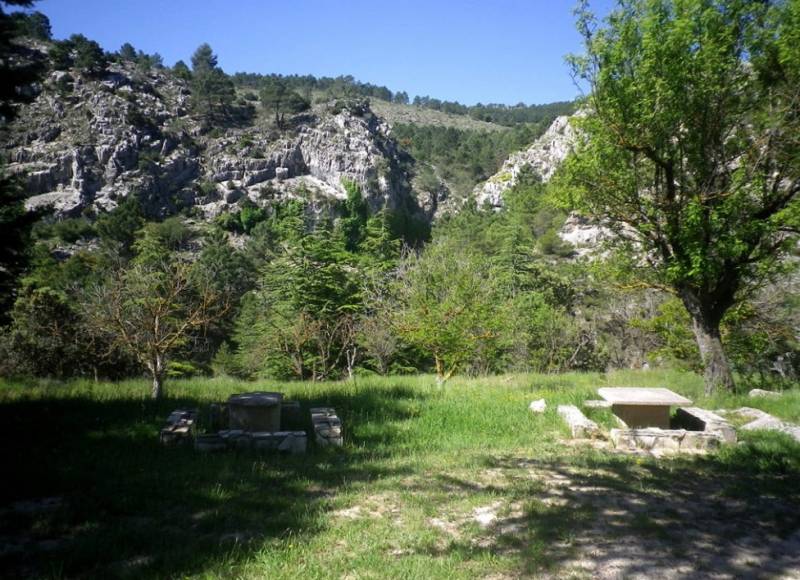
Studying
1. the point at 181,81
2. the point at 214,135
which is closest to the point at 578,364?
the point at 214,135

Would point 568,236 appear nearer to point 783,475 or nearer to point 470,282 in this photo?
point 470,282

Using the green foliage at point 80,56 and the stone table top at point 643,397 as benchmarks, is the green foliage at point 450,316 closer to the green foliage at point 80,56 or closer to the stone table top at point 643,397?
→ the stone table top at point 643,397

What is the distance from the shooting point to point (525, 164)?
92.4 meters

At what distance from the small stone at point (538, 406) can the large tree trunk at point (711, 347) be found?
11.8 feet

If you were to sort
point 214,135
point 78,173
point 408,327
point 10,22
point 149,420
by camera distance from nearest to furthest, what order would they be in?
1. point 10,22
2. point 149,420
3. point 408,327
4. point 78,173
5. point 214,135

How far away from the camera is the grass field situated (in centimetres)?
369

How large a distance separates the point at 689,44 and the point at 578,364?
756 inches

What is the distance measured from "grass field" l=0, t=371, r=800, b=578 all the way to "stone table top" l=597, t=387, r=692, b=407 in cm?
Result: 107

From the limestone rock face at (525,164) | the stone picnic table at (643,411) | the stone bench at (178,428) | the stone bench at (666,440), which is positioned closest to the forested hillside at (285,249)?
the limestone rock face at (525,164)

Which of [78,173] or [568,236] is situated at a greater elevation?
[78,173]

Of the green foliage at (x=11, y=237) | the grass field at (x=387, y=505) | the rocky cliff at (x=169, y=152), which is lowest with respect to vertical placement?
the grass field at (x=387, y=505)

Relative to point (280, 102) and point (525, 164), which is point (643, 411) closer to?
point (525, 164)

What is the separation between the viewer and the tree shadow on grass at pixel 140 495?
12.2ft

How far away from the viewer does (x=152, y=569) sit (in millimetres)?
3492
